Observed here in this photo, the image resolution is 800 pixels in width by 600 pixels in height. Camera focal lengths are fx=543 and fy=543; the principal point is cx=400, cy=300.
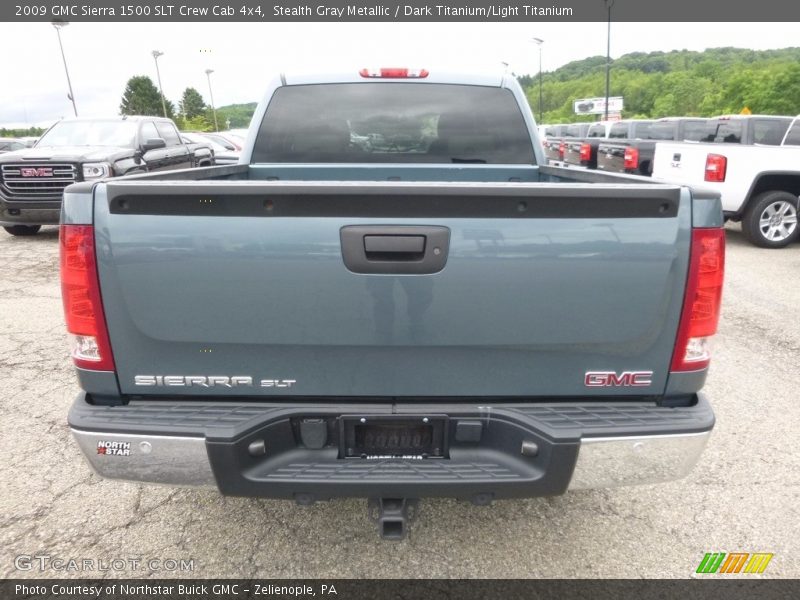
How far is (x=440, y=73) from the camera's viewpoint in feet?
12.4

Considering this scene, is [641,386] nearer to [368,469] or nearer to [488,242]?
[488,242]

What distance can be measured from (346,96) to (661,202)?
2.45 m

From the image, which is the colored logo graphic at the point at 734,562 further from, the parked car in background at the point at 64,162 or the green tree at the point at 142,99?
the green tree at the point at 142,99

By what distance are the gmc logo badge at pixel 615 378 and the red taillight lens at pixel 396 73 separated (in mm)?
2513

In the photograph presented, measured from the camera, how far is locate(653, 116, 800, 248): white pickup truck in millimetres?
8500

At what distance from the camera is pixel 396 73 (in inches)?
145

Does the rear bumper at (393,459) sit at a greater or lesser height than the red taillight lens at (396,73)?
lesser

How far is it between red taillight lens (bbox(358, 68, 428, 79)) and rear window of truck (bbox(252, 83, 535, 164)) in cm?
6

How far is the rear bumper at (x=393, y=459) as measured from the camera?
1924 millimetres

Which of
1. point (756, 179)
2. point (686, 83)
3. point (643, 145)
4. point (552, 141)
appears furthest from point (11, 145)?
point (686, 83)

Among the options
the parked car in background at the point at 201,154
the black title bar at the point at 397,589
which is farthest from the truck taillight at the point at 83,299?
the parked car in background at the point at 201,154

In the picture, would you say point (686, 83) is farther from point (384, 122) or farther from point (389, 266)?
point (389, 266)

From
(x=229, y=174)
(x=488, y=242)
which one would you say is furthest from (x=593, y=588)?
(x=229, y=174)

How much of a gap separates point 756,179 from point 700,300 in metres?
8.24
